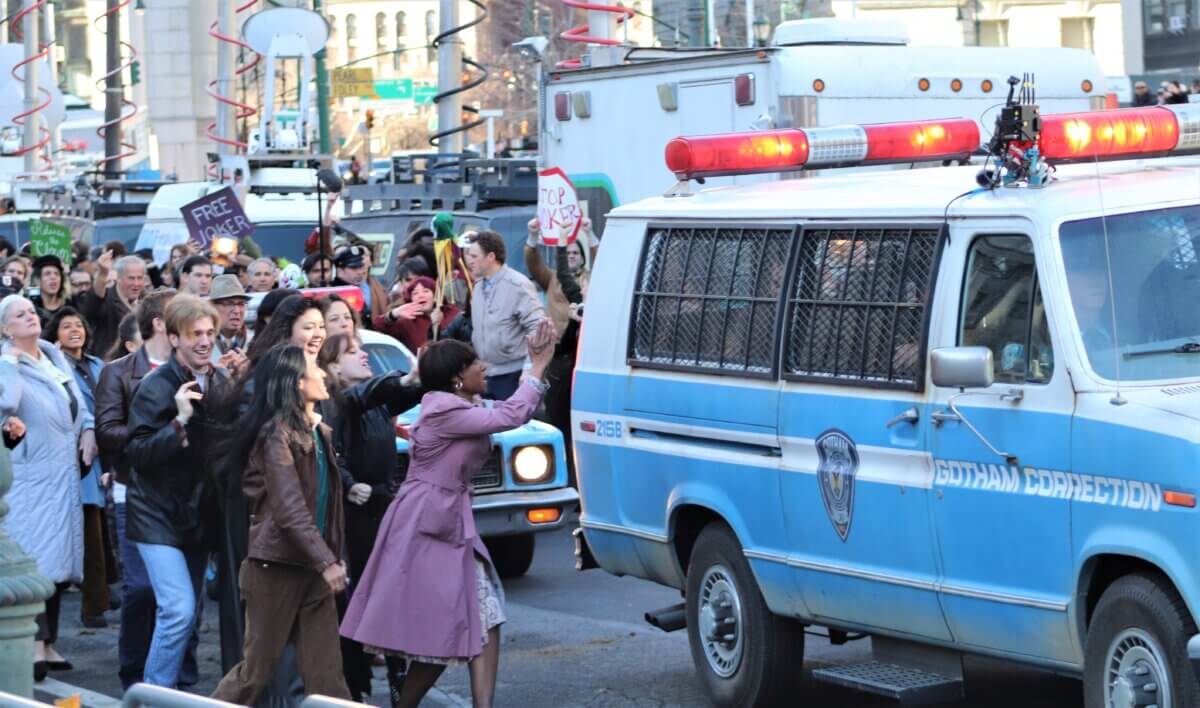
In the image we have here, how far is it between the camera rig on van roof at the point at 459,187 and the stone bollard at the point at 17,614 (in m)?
11.8

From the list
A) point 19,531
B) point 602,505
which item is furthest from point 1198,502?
point 19,531

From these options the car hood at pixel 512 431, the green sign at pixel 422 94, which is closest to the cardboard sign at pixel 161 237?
the car hood at pixel 512 431

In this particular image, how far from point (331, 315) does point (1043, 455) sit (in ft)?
10.9

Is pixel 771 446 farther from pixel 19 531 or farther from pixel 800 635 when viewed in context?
pixel 19 531

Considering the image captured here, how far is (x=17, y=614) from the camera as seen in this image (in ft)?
24.5

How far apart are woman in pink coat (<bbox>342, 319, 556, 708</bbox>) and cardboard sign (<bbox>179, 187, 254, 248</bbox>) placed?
10.0m

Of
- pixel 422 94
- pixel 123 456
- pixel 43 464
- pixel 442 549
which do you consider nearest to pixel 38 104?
pixel 43 464

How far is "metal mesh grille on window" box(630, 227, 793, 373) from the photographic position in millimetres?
8531

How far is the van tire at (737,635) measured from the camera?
8.61 metres

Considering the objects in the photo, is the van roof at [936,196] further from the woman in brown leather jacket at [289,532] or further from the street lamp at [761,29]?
the street lamp at [761,29]

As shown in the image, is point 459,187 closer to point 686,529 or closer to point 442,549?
point 686,529

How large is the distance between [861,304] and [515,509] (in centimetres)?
414

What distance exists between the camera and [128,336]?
11.4 metres

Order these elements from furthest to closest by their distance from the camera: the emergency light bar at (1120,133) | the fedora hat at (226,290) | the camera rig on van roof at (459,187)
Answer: the camera rig on van roof at (459,187) < the fedora hat at (226,290) < the emergency light bar at (1120,133)
